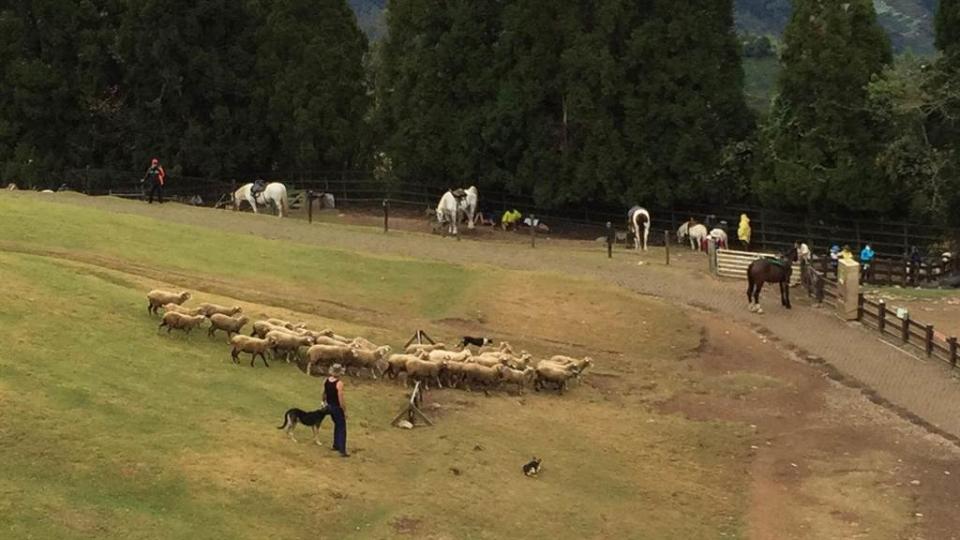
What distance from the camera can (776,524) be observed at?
797 inches

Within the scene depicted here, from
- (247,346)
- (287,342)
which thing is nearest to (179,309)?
(247,346)

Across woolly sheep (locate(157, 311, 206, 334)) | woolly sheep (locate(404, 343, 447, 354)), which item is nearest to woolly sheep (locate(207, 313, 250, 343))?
woolly sheep (locate(157, 311, 206, 334))

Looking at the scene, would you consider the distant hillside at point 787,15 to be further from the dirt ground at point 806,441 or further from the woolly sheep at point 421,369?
the woolly sheep at point 421,369

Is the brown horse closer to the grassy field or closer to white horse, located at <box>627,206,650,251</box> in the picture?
the grassy field

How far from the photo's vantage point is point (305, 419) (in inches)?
787

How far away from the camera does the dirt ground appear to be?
20.5 m

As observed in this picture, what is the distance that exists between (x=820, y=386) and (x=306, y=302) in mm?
13962

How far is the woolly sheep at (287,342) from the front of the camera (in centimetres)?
2505

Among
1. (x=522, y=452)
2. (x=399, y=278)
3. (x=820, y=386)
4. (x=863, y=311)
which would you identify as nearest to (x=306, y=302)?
(x=399, y=278)

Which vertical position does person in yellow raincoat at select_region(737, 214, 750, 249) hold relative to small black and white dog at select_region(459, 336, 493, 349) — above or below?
above

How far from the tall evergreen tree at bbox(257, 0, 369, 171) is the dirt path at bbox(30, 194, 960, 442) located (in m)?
14.1

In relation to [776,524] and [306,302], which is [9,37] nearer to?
[306,302]

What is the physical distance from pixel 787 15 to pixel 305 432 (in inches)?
5392

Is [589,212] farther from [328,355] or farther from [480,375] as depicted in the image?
[328,355]
